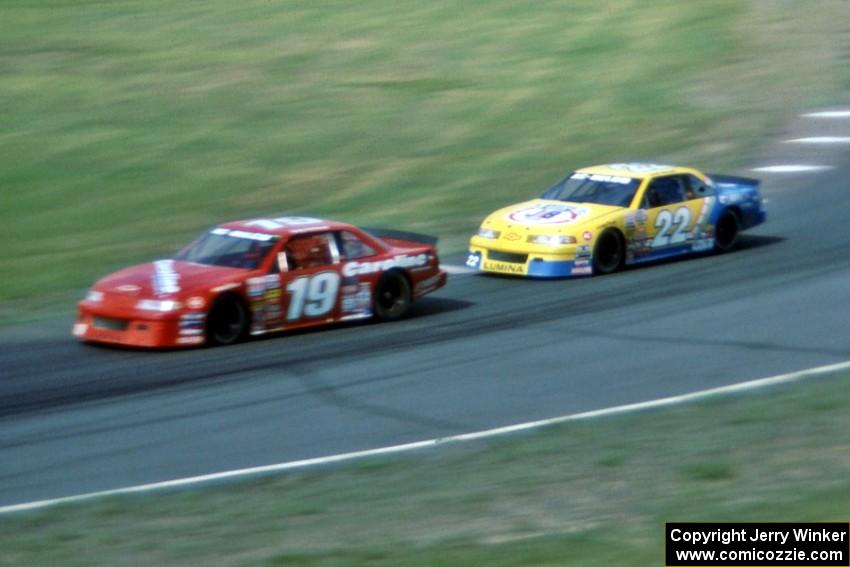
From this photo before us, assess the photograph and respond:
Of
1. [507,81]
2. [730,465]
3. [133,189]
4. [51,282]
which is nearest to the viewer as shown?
[730,465]

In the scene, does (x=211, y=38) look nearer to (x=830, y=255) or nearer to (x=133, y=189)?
(x=133, y=189)

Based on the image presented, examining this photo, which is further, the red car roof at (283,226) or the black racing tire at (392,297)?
the black racing tire at (392,297)

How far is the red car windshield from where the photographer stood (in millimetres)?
14042

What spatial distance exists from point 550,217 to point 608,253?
80cm

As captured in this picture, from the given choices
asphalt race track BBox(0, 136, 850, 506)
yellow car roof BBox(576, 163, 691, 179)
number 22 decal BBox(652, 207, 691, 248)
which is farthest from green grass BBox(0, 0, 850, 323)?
asphalt race track BBox(0, 136, 850, 506)

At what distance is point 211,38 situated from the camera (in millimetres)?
30359

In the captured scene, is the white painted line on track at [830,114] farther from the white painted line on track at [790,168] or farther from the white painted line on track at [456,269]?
the white painted line on track at [456,269]

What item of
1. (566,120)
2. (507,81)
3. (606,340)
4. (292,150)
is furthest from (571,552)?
(507,81)

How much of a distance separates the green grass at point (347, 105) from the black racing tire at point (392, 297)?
3574 mm

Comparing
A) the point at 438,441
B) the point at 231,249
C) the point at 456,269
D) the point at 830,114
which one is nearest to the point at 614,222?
the point at 456,269

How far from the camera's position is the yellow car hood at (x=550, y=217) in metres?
16.6

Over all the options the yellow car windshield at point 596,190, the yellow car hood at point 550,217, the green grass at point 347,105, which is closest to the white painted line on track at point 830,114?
the green grass at point 347,105

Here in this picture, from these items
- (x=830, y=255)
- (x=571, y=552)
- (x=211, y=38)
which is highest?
(x=211, y=38)

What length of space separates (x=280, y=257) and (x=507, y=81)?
48.7 feet
